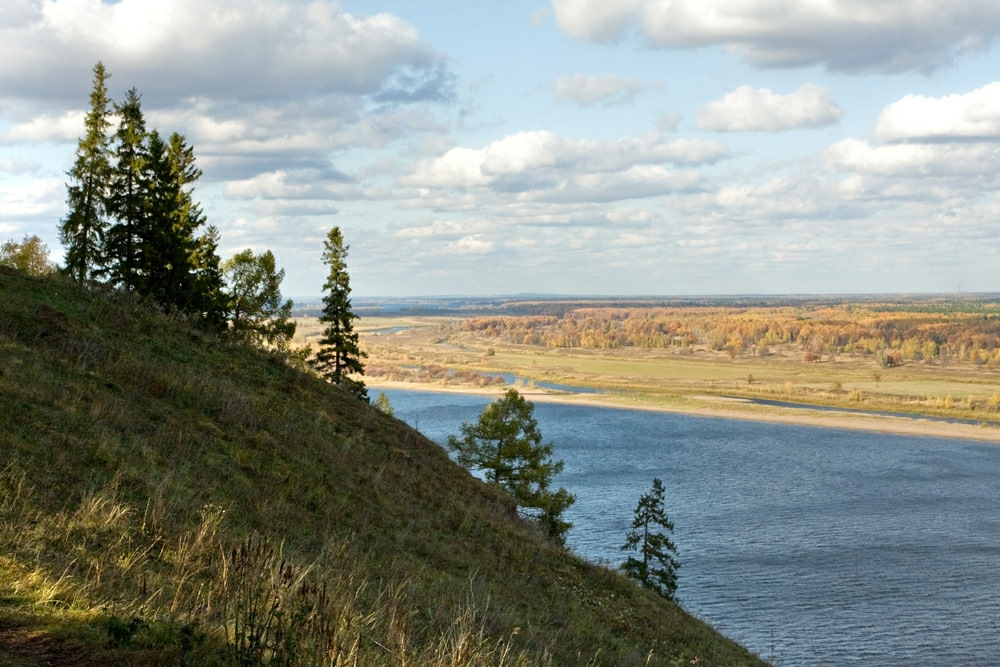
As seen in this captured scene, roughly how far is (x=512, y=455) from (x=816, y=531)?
68.8 ft

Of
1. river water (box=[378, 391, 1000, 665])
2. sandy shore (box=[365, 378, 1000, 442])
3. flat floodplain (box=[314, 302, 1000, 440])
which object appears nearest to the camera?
river water (box=[378, 391, 1000, 665])

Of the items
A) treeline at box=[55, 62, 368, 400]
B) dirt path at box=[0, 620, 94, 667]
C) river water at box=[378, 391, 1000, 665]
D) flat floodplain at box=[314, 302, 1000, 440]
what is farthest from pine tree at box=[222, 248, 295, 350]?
flat floodplain at box=[314, 302, 1000, 440]

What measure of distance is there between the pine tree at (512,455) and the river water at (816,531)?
3.60 meters

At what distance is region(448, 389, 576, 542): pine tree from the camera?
34.2 m

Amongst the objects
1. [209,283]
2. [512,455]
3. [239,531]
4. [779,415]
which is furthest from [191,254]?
[779,415]

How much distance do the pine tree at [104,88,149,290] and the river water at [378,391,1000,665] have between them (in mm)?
22915

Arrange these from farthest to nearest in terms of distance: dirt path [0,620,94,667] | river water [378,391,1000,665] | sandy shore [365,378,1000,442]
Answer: sandy shore [365,378,1000,442]
river water [378,391,1000,665]
dirt path [0,620,94,667]

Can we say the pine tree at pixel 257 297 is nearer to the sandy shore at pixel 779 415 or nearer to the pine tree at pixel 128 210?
the pine tree at pixel 128 210

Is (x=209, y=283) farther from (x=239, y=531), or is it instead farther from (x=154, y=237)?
(x=239, y=531)

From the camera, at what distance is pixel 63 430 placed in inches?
419

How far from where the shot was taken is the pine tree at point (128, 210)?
3244 cm

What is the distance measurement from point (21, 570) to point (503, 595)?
809 centimetres

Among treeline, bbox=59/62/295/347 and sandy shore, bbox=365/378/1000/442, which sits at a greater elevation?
treeline, bbox=59/62/295/347

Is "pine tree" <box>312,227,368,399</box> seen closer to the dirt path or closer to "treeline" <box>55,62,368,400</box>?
"treeline" <box>55,62,368,400</box>
